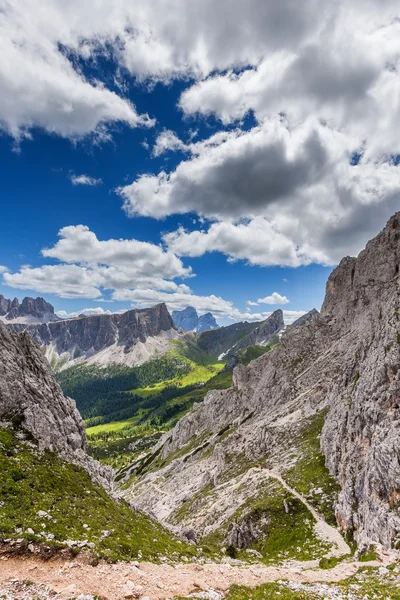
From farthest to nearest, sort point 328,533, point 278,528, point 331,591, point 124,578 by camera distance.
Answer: point 278,528 < point 328,533 < point 331,591 < point 124,578

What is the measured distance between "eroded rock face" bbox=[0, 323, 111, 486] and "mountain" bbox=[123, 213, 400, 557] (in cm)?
3526

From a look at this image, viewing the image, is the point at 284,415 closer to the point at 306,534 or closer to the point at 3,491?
the point at 306,534

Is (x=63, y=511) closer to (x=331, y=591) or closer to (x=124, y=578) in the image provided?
(x=124, y=578)

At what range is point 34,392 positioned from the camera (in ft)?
169

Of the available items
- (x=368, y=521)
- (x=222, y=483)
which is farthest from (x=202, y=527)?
(x=368, y=521)

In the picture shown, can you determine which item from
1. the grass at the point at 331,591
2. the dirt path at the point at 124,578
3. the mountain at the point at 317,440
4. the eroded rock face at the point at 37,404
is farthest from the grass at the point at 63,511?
the mountain at the point at 317,440

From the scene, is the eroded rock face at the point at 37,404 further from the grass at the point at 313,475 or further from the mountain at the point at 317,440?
the grass at the point at 313,475

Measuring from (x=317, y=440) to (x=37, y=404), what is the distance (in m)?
72.6

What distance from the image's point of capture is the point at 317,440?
276ft

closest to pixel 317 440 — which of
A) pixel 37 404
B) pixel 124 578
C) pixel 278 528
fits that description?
pixel 278 528

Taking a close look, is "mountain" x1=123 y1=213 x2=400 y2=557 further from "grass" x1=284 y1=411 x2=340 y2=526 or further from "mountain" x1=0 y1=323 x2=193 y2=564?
"mountain" x1=0 y1=323 x2=193 y2=564

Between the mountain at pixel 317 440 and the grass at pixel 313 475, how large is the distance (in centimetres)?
27

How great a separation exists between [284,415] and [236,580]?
8908 cm

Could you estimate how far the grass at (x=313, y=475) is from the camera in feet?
193
